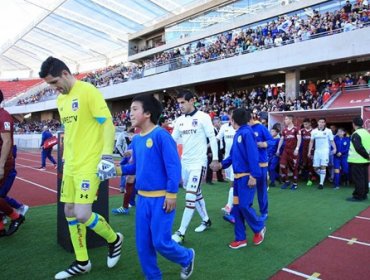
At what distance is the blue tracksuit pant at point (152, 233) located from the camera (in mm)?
3184

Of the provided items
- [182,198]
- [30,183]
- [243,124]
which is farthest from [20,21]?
[243,124]

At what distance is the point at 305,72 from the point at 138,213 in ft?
79.1

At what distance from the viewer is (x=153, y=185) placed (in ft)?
10.6

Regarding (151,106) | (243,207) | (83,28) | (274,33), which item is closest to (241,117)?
(243,207)

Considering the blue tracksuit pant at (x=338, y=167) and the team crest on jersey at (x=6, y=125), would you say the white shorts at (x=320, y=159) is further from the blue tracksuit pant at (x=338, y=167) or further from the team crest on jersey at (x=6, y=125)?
the team crest on jersey at (x=6, y=125)

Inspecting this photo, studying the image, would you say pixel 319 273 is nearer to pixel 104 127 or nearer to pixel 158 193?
pixel 158 193

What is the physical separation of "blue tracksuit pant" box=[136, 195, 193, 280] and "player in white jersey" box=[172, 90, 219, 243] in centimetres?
169

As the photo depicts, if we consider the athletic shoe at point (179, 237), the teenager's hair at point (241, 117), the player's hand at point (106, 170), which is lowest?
the athletic shoe at point (179, 237)

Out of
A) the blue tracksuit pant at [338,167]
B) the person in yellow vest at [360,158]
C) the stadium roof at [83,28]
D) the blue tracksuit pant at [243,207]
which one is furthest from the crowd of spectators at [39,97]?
the blue tracksuit pant at [243,207]

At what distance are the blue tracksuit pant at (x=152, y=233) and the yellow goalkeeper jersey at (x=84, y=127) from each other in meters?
0.73

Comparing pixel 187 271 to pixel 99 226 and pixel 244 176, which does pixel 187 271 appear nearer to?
pixel 99 226

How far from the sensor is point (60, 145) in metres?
4.83

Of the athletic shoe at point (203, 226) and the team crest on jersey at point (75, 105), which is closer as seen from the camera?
the team crest on jersey at point (75, 105)

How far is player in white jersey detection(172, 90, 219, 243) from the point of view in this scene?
5023 millimetres
